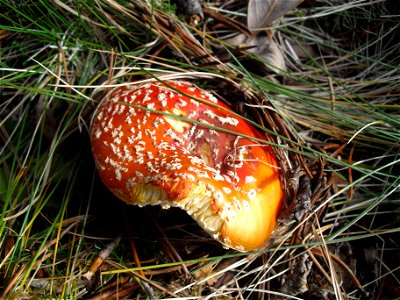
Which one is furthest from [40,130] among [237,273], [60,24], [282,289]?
[282,289]

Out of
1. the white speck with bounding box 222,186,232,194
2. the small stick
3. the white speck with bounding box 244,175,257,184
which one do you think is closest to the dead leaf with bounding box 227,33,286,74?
the white speck with bounding box 244,175,257,184

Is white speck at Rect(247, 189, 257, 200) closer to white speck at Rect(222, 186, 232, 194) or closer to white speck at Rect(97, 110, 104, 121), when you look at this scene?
white speck at Rect(222, 186, 232, 194)

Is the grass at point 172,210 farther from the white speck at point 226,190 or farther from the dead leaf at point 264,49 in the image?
the white speck at point 226,190

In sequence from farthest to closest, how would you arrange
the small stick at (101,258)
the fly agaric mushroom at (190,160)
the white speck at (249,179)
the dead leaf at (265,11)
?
1. the dead leaf at (265,11)
2. the small stick at (101,258)
3. the white speck at (249,179)
4. the fly agaric mushroom at (190,160)

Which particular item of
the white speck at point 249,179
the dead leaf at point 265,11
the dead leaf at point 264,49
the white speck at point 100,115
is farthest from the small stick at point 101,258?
the dead leaf at point 265,11

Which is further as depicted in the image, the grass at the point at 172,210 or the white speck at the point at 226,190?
the grass at the point at 172,210
